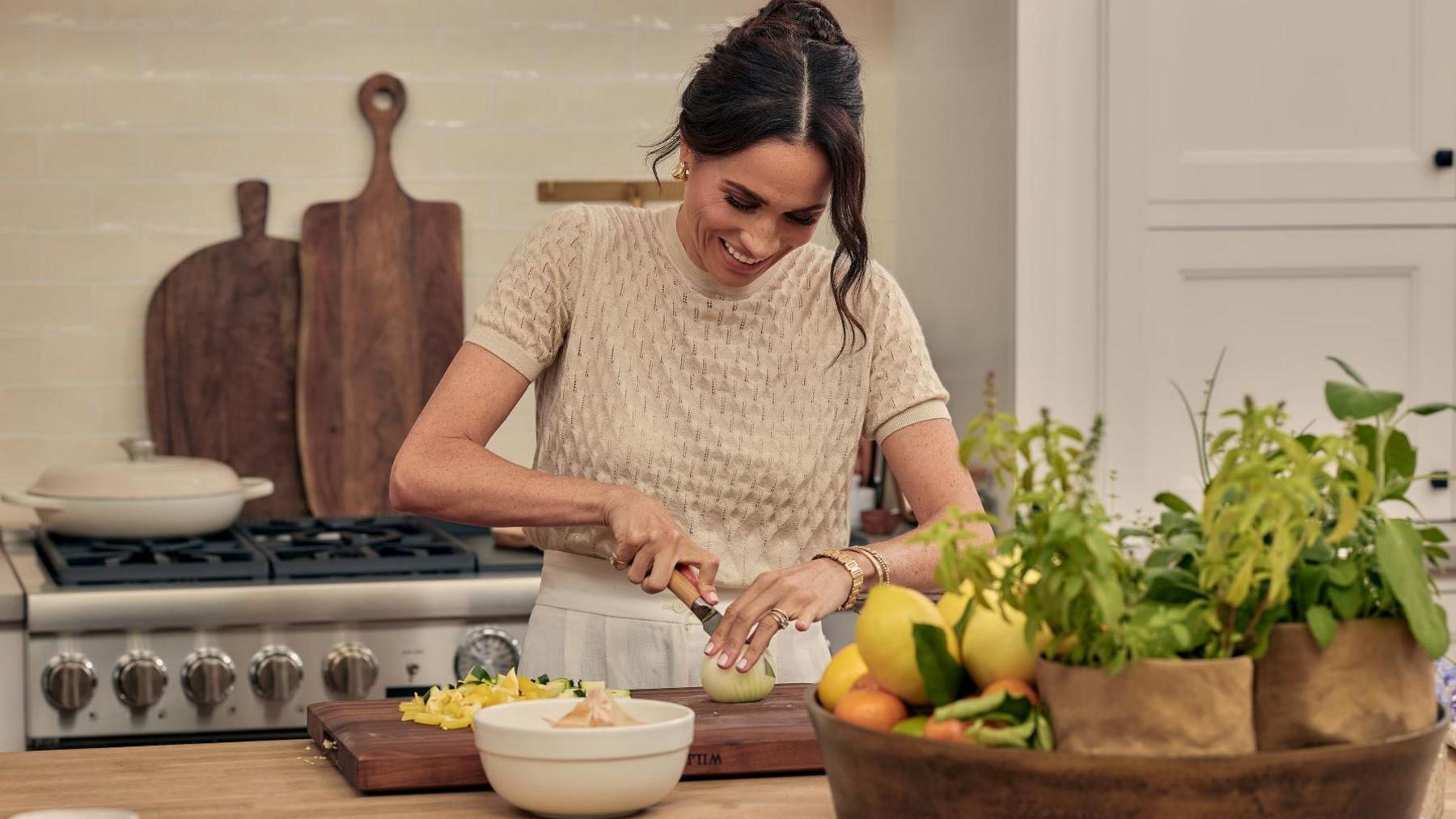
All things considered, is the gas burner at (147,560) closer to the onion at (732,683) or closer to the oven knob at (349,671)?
the oven knob at (349,671)

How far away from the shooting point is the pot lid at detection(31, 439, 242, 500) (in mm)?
2840

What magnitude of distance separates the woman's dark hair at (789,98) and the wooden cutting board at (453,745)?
59 centimetres

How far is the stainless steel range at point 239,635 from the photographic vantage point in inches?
97.6

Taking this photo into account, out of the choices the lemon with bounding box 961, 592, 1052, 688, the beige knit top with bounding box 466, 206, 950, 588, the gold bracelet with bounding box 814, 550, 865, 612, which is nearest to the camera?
the lemon with bounding box 961, 592, 1052, 688

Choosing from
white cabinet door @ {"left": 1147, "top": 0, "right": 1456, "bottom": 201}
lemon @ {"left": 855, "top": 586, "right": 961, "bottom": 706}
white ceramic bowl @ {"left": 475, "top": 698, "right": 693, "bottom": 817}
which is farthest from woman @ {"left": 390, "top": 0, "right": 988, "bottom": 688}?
white cabinet door @ {"left": 1147, "top": 0, "right": 1456, "bottom": 201}

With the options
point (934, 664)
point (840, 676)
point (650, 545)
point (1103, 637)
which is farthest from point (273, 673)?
point (1103, 637)

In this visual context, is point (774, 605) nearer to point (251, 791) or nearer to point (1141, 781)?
point (251, 791)

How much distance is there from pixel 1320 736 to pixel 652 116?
2.61m

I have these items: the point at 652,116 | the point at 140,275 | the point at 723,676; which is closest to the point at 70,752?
the point at 723,676

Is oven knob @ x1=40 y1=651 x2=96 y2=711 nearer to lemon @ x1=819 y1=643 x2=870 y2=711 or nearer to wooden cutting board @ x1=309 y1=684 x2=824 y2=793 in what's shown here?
wooden cutting board @ x1=309 y1=684 x2=824 y2=793

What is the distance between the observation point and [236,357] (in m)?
3.26

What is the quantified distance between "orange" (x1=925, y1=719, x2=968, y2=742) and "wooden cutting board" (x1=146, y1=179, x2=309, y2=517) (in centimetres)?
245

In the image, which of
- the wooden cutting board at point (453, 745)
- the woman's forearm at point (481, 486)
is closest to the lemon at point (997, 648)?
the wooden cutting board at point (453, 745)

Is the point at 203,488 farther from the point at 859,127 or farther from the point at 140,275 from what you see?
the point at 859,127
